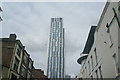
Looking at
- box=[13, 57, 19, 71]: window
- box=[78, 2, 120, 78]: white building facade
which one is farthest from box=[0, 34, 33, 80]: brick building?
box=[78, 2, 120, 78]: white building facade

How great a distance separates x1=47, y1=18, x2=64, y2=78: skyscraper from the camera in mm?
132000

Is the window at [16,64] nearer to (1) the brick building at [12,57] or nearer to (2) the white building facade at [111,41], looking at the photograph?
(1) the brick building at [12,57]

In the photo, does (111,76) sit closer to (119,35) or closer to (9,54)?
(119,35)

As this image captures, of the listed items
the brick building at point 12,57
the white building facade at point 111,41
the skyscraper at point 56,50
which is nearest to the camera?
the white building facade at point 111,41

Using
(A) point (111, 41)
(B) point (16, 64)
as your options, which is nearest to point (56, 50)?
(B) point (16, 64)

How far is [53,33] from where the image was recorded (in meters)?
161

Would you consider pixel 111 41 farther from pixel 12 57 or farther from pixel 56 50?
pixel 56 50

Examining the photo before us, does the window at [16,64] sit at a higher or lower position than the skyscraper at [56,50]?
lower

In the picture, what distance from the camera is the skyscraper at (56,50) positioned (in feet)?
433

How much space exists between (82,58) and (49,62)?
100686 mm

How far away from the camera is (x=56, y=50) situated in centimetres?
14525

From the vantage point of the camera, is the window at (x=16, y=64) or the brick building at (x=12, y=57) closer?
the brick building at (x=12, y=57)

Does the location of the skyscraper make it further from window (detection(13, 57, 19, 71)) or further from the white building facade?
the white building facade

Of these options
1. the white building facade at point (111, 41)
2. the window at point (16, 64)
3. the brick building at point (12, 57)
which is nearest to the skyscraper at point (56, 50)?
the brick building at point (12, 57)
